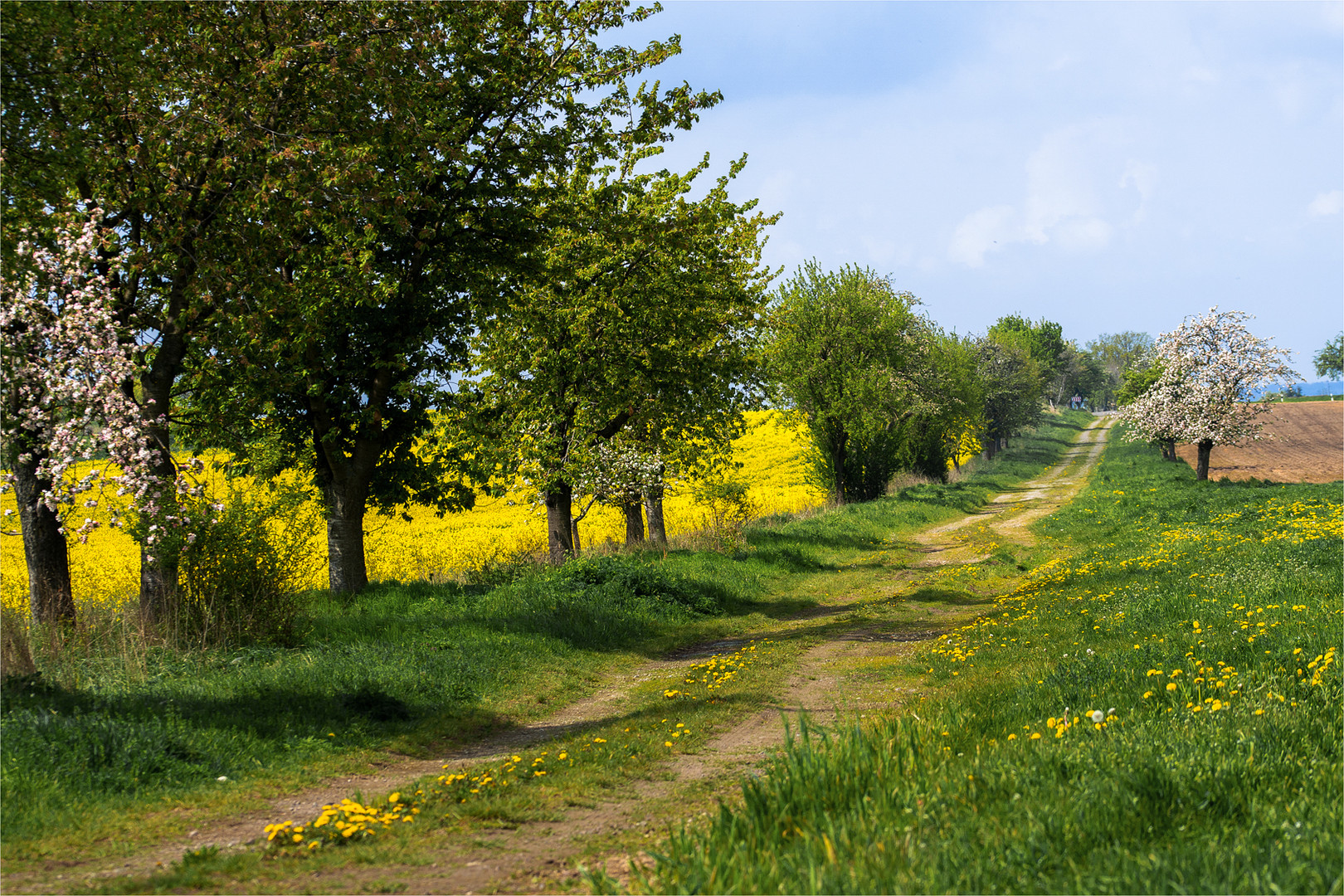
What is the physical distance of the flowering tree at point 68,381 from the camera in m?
8.48

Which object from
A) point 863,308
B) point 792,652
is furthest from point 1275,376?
point 792,652

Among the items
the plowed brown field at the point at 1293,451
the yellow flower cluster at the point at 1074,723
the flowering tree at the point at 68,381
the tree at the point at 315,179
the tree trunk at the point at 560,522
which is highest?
the tree at the point at 315,179

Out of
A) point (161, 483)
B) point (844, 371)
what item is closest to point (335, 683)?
point (161, 483)

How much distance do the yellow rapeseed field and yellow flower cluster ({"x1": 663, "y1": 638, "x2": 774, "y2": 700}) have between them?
6402mm

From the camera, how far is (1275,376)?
1686 inches

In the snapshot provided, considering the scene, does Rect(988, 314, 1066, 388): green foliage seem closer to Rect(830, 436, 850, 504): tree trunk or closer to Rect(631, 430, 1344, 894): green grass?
Rect(830, 436, 850, 504): tree trunk

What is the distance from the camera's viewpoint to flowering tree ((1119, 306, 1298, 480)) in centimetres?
4306

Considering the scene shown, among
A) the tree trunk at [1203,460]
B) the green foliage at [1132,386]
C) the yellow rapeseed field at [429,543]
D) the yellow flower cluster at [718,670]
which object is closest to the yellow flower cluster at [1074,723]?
the yellow flower cluster at [718,670]

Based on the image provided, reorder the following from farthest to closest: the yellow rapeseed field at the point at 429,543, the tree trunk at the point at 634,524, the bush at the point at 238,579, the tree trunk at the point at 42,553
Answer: the tree trunk at the point at 634,524 < the yellow rapeseed field at the point at 429,543 < the bush at the point at 238,579 < the tree trunk at the point at 42,553

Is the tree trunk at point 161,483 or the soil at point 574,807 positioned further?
the tree trunk at point 161,483

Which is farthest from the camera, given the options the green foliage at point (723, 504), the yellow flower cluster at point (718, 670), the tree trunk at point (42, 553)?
the green foliage at point (723, 504)

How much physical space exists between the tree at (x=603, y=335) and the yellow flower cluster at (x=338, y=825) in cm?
1375

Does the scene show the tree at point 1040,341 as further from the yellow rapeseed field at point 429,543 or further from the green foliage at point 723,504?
the green foliage at point 723,504

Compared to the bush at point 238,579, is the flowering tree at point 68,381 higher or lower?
higher
